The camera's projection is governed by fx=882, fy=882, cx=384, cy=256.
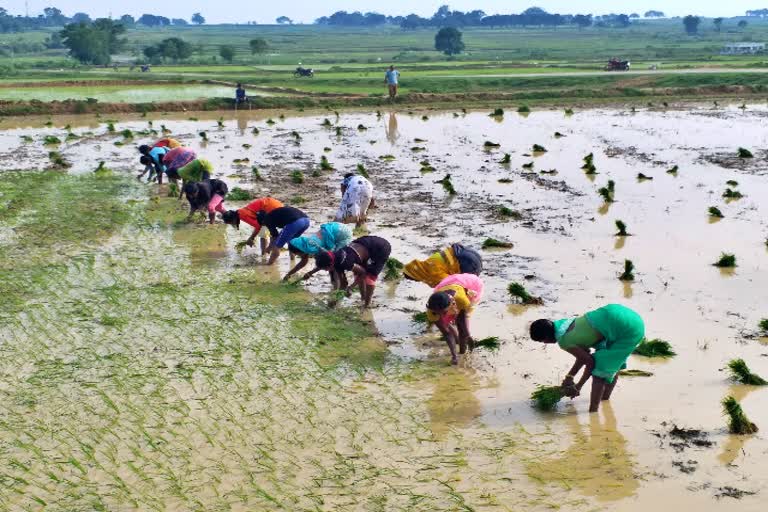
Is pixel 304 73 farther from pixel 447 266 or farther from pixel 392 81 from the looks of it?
pixel 447 266

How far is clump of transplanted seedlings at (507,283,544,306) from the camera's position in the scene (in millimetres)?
10734

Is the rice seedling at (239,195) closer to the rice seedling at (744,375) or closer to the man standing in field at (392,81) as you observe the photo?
the rice seedling at (744,375)

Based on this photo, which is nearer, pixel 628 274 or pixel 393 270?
pixel 628 274

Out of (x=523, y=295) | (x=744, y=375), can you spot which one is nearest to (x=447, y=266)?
(x=523, y=295)

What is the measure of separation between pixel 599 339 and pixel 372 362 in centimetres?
251

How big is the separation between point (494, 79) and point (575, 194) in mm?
29386

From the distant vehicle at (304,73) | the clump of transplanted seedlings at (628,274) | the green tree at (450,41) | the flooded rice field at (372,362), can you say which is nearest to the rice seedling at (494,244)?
the flooded rice field at (372,362)

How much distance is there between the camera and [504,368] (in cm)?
892

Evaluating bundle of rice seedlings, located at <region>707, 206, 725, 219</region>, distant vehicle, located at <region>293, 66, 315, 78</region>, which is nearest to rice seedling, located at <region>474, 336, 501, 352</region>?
bundle of rice seedlings, located at <region>707, 206, 725, 219</region>

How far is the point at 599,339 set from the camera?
7.64m

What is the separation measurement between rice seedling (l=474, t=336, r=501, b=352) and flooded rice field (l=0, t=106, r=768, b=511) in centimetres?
13

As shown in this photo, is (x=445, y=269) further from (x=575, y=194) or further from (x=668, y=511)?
(x=575, y=194)

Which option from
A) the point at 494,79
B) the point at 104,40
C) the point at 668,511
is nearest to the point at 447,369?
the point at 668,511

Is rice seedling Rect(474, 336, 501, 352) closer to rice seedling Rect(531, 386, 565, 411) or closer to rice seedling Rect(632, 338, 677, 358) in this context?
rice seedling Rect(531, 386, 565, 411)
